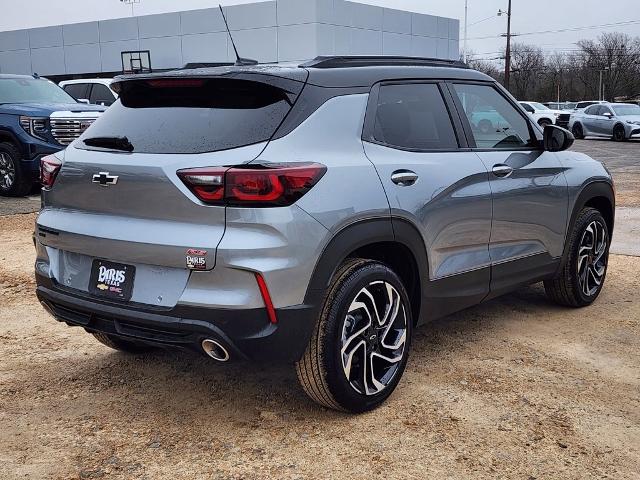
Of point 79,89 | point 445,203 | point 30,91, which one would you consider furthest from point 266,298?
point 79,89

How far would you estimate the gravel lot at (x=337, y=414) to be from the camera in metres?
3.30

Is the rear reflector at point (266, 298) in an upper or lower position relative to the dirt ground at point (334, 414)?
upper

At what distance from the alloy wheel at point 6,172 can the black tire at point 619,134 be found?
2254 cm

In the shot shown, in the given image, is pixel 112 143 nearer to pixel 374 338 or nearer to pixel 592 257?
pixel 374 338

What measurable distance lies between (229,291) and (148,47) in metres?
45.4

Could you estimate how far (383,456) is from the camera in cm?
337

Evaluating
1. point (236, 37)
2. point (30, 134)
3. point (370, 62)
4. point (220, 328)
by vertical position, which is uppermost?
point (236, 37)

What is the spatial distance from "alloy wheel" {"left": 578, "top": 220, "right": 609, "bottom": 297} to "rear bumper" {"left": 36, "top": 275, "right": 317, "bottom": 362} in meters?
2.89

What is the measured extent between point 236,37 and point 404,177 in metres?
40.7

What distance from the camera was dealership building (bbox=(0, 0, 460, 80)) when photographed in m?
41.0

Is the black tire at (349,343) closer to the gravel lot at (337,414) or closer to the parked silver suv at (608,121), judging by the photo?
the gravel lot at (337,414)

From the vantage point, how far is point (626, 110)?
95.7 feet

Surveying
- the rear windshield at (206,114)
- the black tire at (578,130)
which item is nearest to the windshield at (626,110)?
the black tire at (578,130)

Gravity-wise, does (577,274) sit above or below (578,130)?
above
